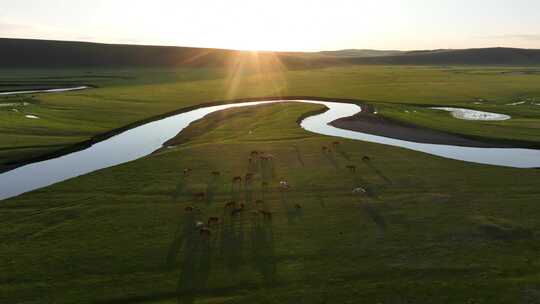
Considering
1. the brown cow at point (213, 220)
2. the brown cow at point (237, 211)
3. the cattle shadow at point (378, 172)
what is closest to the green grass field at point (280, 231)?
the cattle shadow at point (378, 172)

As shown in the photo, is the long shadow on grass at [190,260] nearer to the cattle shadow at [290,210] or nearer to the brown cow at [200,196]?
the brown cow at [200,196]

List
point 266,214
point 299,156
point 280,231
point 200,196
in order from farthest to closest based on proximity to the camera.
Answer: point 299,156
point 200,196
point 266,214
point 280,231

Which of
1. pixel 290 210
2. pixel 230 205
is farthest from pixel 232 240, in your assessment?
pixel 290 210

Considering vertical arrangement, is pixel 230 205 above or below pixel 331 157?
above

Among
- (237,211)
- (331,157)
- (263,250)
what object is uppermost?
(237,211)

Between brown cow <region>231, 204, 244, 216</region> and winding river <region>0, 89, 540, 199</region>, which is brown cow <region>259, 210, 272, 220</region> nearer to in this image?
brown cow <region>231, 204, 244, 216</region>

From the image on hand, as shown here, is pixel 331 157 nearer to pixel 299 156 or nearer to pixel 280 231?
pixel 299 156

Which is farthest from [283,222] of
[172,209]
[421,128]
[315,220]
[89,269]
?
[421,128]
